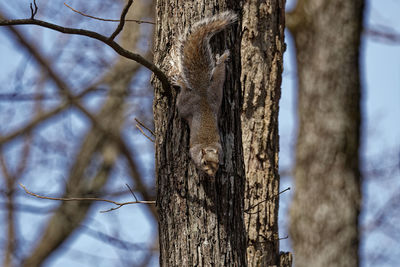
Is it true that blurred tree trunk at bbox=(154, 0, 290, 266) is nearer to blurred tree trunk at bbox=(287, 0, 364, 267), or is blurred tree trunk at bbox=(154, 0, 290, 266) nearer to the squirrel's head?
the squirrel's head

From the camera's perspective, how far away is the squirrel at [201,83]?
94.4 inches

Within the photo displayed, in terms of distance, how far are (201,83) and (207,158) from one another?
550 millimetres

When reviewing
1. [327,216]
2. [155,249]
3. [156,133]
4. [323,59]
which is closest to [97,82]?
[155,249]

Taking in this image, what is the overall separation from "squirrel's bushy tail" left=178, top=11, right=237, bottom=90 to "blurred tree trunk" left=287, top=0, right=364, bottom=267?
8.58ft

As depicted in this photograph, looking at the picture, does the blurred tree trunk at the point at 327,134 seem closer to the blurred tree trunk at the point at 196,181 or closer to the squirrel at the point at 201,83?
the blurred tree trunk at the point at 196,181

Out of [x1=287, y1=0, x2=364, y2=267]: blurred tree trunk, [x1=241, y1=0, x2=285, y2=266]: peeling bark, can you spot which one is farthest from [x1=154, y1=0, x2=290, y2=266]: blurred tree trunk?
[x1=287, y1=0, x2=364, y2=267]: blurred tree trunk

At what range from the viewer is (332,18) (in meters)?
5.28

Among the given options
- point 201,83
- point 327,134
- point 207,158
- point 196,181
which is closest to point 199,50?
point 201,83

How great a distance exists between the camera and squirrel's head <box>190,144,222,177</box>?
224 cm

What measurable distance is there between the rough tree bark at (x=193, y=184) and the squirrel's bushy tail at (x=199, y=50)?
0.16ft

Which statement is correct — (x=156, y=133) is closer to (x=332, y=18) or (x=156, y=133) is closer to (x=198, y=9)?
(x=198, y=9)

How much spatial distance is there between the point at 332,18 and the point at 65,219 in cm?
470

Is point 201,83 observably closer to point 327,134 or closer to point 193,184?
point 193,184

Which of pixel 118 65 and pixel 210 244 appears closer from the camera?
pixel 210 244
